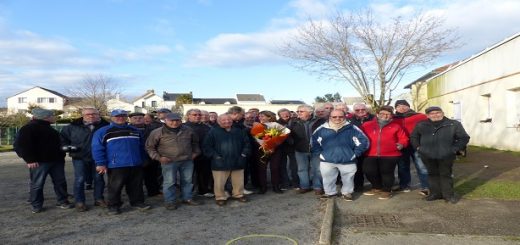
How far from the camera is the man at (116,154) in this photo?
6.76 m

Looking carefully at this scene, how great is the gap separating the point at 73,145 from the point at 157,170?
6.00ft

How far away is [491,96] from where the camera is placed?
15898 millimetres

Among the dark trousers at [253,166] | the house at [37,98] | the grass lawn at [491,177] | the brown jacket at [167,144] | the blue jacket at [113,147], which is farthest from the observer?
the house at [37,98]

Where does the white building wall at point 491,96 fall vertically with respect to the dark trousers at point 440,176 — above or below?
above

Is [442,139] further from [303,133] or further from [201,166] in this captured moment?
[201,166]

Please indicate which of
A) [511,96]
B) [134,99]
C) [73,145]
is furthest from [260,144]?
[134,99]

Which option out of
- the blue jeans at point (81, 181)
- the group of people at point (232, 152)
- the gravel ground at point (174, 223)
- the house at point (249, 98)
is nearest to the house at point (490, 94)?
the group of people at point (232, 152)

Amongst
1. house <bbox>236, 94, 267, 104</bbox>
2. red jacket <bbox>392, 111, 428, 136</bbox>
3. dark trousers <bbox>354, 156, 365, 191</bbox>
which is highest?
house <bbox>236, 94, 267, 104</bbox>

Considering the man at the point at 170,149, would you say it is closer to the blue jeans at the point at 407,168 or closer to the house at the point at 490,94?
the blue jeans at the point at 407,168

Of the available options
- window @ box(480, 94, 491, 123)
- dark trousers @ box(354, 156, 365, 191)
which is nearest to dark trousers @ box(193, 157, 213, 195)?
dark trousers @ box(354, 156, 365, 191)

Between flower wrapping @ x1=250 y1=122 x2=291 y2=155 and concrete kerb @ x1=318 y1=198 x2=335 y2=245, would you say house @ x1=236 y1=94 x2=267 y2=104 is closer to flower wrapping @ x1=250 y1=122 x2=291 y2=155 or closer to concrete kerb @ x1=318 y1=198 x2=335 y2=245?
flower wrapping @ x1=250 y1=122 x2=291 y2=155

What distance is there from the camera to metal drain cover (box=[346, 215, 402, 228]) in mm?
5814

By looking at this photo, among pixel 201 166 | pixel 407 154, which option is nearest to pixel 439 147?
pixel 407 154

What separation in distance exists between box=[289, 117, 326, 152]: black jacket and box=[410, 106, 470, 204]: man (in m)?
1.93
